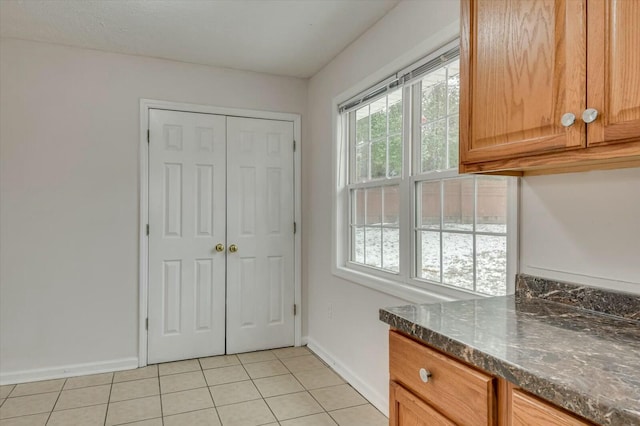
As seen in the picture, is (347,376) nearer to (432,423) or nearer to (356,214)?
(356,214)

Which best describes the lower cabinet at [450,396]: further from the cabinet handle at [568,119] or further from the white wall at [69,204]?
the white wall at [69,204]

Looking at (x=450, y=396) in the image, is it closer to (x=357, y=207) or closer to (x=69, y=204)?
(x=357, y=207)

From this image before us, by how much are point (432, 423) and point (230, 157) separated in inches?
111

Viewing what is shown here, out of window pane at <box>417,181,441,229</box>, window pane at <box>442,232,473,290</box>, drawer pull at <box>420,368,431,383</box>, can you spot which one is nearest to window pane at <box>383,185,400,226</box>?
window pane at <box>417,181,441,229</box>

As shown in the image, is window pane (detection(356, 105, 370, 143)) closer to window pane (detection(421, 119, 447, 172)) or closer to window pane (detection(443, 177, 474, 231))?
window pane (detection(421, 119, 447, 172))

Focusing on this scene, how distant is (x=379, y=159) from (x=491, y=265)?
1.15 metres

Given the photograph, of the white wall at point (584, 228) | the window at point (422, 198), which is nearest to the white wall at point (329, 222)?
the white wall at point (584, 228)

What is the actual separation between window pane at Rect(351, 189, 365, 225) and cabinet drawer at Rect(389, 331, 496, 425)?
1.72 meters

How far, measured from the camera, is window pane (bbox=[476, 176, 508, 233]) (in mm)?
1773

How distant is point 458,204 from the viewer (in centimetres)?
205

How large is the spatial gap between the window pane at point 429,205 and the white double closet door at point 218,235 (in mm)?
1640

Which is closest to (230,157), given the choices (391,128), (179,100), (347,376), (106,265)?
(179,100)

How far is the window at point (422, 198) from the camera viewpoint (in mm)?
1868

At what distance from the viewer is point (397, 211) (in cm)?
254
